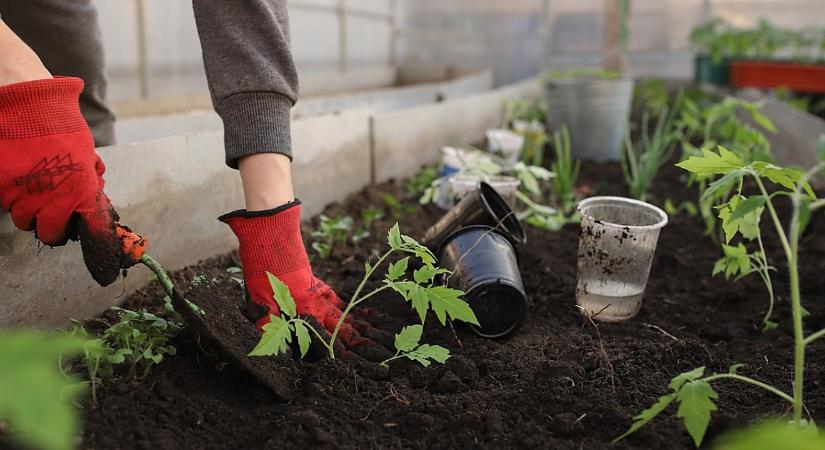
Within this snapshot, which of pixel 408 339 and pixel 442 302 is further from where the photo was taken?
pixel 408 339

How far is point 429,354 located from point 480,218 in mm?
549

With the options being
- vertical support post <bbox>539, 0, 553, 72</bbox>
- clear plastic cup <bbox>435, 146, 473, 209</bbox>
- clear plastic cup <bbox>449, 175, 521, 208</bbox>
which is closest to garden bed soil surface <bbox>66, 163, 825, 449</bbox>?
clear plastic cup <bbox>449, 175, 521, 208</bbox>

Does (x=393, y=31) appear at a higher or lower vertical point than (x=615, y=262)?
higher

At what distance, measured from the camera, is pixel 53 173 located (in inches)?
47.2

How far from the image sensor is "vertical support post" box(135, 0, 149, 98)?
15.3 feet

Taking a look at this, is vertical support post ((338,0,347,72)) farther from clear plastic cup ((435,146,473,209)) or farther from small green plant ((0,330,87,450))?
small green plant ((0,330,87,450))

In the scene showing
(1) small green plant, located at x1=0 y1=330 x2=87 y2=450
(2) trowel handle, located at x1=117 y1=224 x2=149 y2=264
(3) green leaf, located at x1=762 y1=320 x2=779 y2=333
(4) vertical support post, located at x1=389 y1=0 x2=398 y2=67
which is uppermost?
(4) vertical support post, located at x1=389 y1=0 x2=398 y2=67

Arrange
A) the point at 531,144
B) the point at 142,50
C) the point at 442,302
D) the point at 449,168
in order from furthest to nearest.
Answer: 1. the point at 142,50
2. the point at 531,144
3. the point at 449,168
4. the point at 442,302

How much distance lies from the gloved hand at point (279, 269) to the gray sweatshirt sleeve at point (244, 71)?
145 mm

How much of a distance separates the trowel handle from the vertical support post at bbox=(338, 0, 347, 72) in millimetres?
6303

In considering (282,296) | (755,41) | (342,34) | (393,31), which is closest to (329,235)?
(282,296)

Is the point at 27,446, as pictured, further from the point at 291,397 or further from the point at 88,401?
the point at 291,397

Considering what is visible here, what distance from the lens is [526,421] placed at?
47.3 inches

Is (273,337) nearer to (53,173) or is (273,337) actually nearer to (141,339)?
(141,339)
